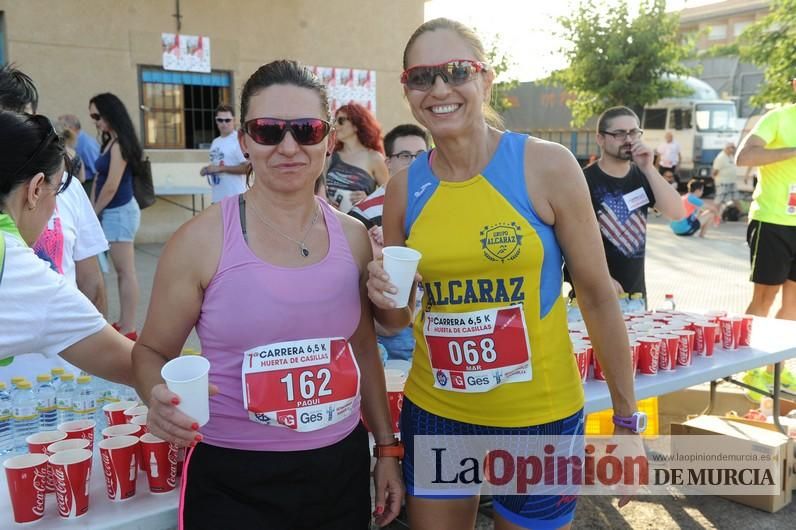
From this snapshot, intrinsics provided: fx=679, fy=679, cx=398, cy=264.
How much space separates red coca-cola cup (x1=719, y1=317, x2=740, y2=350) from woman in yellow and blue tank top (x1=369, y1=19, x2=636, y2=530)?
1796 mm

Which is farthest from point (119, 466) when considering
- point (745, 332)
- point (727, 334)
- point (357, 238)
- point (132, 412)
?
point (745, 332)

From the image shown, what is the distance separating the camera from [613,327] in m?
2.04

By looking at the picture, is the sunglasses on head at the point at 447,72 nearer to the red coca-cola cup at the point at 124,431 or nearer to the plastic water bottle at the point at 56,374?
the red coca-cola cup at the point at 124,431

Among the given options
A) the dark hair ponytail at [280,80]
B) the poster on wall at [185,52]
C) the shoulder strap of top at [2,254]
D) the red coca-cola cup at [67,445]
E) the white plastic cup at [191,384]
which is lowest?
the red coca-cola cup at [67,445]

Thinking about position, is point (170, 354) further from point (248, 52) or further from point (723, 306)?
point (248, 52)

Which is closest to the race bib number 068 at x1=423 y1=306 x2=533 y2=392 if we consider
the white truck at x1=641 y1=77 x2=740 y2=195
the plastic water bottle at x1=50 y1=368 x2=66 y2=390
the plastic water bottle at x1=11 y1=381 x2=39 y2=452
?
the plastic water bottle at x1=11 y1=381 x2=39 y2=452

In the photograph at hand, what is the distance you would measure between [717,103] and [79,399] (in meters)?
25.6

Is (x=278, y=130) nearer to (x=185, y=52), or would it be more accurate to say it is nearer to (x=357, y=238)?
(x=357, y=238)

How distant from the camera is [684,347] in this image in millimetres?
3258

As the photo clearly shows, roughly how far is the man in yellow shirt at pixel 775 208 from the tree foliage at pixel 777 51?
33.2 ft

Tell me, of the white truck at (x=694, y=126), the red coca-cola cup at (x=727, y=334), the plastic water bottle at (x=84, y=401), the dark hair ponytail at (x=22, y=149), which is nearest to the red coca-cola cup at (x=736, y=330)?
the red coca-cola cup at (x=727, y=334)

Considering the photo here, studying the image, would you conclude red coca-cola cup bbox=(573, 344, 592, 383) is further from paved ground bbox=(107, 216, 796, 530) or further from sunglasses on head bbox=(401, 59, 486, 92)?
sunglasses on head bbox=(401, 59, 486, 92)

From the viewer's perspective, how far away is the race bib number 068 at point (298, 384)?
5.59ft

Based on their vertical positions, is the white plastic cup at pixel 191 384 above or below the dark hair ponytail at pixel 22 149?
below
